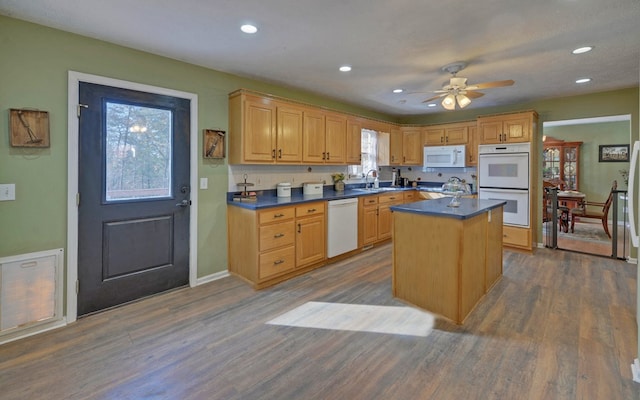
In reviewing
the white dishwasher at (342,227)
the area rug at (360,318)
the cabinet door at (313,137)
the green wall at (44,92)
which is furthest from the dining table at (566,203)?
the green wall at (44,92)

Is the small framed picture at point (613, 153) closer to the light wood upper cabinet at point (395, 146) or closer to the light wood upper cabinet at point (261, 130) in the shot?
the light wood upper cabinet at point (395, 146)

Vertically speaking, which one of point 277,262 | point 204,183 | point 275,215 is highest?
point 204,183

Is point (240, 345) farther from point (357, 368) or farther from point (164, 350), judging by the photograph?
point (357, 368)

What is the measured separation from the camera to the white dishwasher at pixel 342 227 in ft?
13.7

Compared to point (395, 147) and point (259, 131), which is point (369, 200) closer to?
point (395, 147)

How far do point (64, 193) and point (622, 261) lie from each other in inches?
261

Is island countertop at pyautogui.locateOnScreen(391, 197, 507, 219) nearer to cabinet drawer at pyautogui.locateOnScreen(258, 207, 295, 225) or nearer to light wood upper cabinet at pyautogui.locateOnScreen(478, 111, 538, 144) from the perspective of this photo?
cabinet drawer at pyautogui.locateOnScreen(258, 207, 295, 225)

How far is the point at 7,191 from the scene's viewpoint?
233cm

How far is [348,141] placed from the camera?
4.89m

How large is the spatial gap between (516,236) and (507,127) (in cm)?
171

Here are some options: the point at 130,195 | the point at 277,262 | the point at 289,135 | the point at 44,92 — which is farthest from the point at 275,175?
the point at 44,92

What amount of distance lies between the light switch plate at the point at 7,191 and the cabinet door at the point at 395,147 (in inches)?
207

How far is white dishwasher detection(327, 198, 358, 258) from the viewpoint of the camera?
13.7 ft

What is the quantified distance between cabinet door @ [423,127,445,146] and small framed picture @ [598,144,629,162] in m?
4.48
